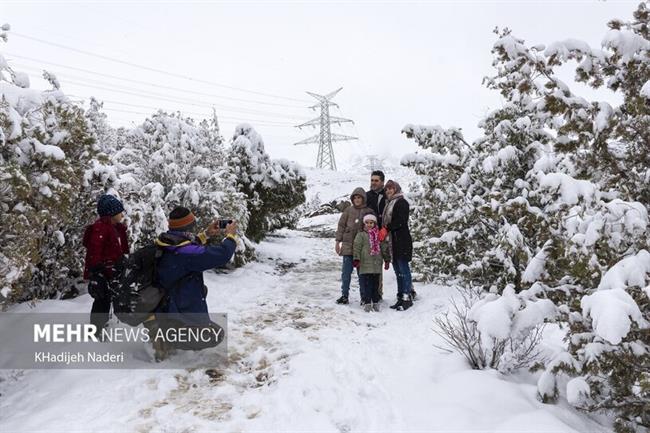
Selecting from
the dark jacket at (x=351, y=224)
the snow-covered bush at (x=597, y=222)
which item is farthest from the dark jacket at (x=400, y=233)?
the snow-covered bush at (x=597, y=222)

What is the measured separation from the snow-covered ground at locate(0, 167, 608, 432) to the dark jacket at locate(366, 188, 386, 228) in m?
2.19

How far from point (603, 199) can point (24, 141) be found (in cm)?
545

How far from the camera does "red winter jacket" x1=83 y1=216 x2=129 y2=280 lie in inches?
189

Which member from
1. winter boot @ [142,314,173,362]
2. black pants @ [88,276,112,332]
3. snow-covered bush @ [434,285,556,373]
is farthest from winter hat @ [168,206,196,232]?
snow-covered bush @ [434,285,556,373]

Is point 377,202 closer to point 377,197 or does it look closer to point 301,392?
point 377,197

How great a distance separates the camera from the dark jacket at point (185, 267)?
169 inches

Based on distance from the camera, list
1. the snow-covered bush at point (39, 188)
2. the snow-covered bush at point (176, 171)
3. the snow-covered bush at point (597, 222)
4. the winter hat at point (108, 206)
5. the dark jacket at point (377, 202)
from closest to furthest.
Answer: the snow-covered bush at point (597, 222)
the snow-covered bush at point (39, 188)
the winter hat at point (108, 206)
the dark jacket at point (377, 202)
the snow-covered bush at point (176, 171)

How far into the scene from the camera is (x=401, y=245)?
6648 millimetres

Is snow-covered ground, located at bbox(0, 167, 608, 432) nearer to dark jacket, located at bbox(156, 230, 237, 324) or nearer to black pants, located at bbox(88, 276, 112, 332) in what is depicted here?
dark jacket, located at bbox(156, 230, 237, 324)

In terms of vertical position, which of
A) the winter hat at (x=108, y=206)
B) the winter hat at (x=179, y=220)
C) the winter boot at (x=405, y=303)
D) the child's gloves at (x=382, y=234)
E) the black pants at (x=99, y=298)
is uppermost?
the winter hat at (x=108, y=206)

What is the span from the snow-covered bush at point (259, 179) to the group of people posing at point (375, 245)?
4150 millimetres

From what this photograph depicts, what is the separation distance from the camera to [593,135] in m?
3.16

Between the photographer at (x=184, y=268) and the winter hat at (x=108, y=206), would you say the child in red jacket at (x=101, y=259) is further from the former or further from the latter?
the photographer at (x=184, y=268)

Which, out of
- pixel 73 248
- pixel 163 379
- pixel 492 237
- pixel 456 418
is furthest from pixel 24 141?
pixel 492 237
